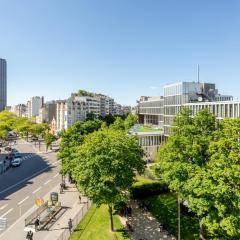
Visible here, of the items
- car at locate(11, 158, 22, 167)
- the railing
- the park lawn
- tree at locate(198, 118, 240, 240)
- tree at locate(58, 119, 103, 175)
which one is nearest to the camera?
tree at locate(198, 118, 240, 240)

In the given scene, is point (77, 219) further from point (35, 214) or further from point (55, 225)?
point (35, 214)

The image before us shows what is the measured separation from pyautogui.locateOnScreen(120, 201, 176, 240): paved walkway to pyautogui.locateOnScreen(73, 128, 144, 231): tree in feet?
10.7

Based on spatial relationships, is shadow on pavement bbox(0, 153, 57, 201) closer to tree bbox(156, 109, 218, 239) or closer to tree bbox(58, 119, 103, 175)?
tree bbox(58, 119, 103, 175)

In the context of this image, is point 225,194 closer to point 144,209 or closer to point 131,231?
point 131,231

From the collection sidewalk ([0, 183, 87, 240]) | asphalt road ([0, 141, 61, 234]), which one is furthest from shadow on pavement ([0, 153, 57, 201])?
sidewalk ([0, 183, 87, 240])

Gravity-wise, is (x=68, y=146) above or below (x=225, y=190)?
above

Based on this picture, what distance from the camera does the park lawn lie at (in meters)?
36.2

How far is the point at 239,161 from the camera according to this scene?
27438 millimetres

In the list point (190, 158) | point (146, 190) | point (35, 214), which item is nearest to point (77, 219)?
point (35, 214)

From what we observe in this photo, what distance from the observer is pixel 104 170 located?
34.5 meters

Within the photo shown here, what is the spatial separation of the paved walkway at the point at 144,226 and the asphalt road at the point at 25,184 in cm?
1572

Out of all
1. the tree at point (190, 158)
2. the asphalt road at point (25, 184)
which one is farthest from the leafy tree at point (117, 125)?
the tree at point (190, 158)

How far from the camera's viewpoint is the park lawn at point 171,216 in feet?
119

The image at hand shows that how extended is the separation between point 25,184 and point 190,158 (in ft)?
120
